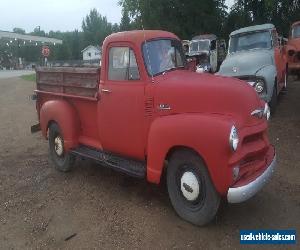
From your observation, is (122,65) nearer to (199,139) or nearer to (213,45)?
(199,139)

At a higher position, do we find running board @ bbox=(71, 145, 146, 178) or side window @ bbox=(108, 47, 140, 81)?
side window @ bbox=(108, 47, 140, 81)

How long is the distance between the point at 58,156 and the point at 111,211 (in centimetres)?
222

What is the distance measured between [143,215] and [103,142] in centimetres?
134

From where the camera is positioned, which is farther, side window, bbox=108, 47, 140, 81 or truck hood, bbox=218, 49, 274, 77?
truck hood, bbox=218, 49, 274, 77

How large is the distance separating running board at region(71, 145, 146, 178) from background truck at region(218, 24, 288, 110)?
4379 mm

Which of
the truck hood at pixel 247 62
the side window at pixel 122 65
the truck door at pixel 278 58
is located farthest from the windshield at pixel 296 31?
the side window at pixel 122 65

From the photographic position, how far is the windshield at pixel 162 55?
5594mm

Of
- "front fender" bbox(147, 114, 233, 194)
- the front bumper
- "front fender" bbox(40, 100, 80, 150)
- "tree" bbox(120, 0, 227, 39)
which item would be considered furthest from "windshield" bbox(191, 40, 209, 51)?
the front bumper

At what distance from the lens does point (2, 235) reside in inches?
204

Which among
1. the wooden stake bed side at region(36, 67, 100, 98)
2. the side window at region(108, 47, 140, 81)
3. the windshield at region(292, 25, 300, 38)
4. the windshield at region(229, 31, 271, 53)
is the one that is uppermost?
the windshield at region(292, 25, 300, 38)

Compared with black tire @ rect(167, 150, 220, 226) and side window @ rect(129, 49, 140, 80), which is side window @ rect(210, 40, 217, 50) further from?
black tire @ rect(167, 150, 220, 226)

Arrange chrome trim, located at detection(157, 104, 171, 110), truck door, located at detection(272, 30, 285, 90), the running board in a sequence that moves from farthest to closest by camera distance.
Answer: truck door, located at detection(272, 30, 285, 90) < the running board < chrome trim, located at detection(157, 104, 171, 110)

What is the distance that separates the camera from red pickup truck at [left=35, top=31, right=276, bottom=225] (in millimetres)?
4570

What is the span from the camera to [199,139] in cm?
460
